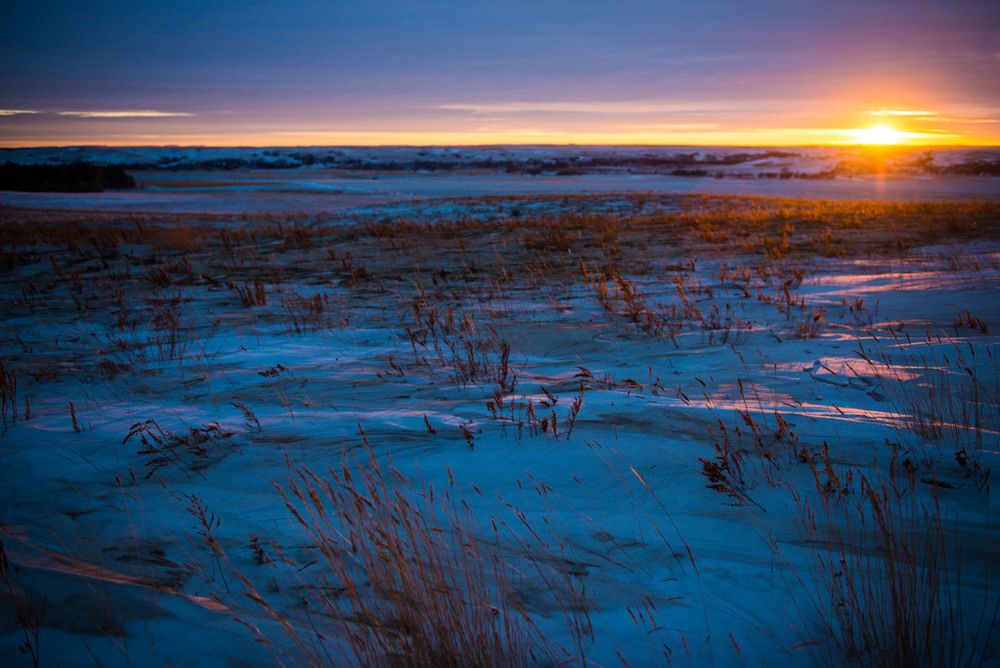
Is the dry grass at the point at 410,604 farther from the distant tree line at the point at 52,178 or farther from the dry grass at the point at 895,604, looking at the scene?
the distant tree line at the point at 52,178

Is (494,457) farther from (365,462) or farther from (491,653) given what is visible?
(491,653)

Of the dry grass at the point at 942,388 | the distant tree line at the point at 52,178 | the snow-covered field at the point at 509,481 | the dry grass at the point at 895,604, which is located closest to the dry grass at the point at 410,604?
the snow-covered field at the point at 509,481

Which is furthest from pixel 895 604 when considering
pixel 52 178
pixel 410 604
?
pixel 52 178

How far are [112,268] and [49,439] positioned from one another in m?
7.68

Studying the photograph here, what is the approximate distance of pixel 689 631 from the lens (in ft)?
5.03

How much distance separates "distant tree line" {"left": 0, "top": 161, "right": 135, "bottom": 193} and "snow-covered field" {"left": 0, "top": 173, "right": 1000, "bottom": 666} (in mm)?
31583

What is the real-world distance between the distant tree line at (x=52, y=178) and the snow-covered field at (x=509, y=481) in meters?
31.6

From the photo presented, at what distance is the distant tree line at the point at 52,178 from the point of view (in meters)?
29.1

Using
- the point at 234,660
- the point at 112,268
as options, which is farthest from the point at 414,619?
the point at 112,268

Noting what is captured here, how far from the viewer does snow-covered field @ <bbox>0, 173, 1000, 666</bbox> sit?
4.85ft

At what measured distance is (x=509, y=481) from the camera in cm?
228

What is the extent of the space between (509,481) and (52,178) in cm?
3957

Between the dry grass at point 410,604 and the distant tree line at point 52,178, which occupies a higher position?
the distant tree line at point 52,178

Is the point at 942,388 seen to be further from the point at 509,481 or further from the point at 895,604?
the point at 509,481
